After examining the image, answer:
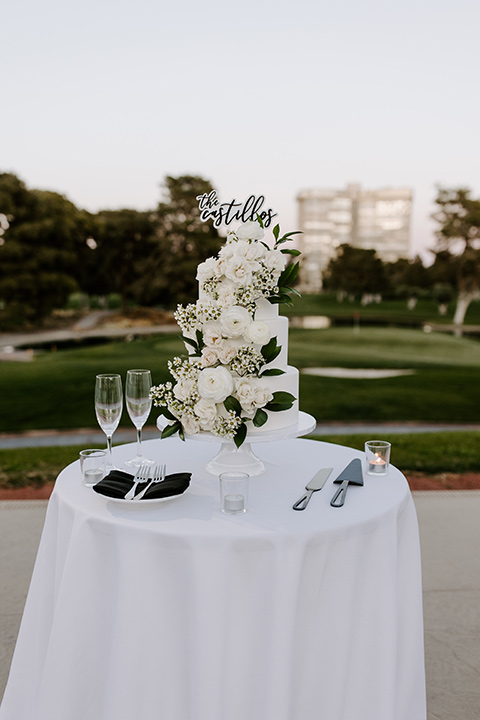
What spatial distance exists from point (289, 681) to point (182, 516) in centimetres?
64

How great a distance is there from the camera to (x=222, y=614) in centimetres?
191

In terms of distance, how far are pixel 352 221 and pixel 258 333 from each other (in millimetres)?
90940

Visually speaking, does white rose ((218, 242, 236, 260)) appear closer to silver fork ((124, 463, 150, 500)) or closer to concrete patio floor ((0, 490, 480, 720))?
silver fork ((124, 463, 150, 500))

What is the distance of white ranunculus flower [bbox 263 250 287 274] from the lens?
7.71 feet

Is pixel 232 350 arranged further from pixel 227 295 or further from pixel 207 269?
pixel 207 269

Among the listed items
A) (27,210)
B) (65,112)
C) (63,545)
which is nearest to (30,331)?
(27,210)

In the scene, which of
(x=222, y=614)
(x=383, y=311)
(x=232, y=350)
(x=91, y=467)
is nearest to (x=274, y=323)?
(x=232, y=350)

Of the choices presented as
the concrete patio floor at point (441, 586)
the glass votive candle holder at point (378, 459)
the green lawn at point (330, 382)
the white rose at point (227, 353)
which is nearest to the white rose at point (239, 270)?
the white rose at point (227, 353)

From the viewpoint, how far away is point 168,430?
2.40 m

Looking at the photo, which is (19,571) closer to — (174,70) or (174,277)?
(174,70)

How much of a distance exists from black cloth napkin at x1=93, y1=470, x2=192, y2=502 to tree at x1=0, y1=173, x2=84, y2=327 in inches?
1147

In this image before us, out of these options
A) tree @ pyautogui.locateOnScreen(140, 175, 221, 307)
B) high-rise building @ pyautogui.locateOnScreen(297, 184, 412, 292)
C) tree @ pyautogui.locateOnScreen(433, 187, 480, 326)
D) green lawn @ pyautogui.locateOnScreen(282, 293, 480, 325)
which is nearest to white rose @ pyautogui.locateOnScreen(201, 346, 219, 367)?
tree @ pyautogui.locateOnScreen(140, 175, 221, 307)

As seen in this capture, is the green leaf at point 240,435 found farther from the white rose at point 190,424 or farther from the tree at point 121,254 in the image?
the tree at point 121,254

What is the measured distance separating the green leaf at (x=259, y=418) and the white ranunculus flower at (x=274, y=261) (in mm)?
570
